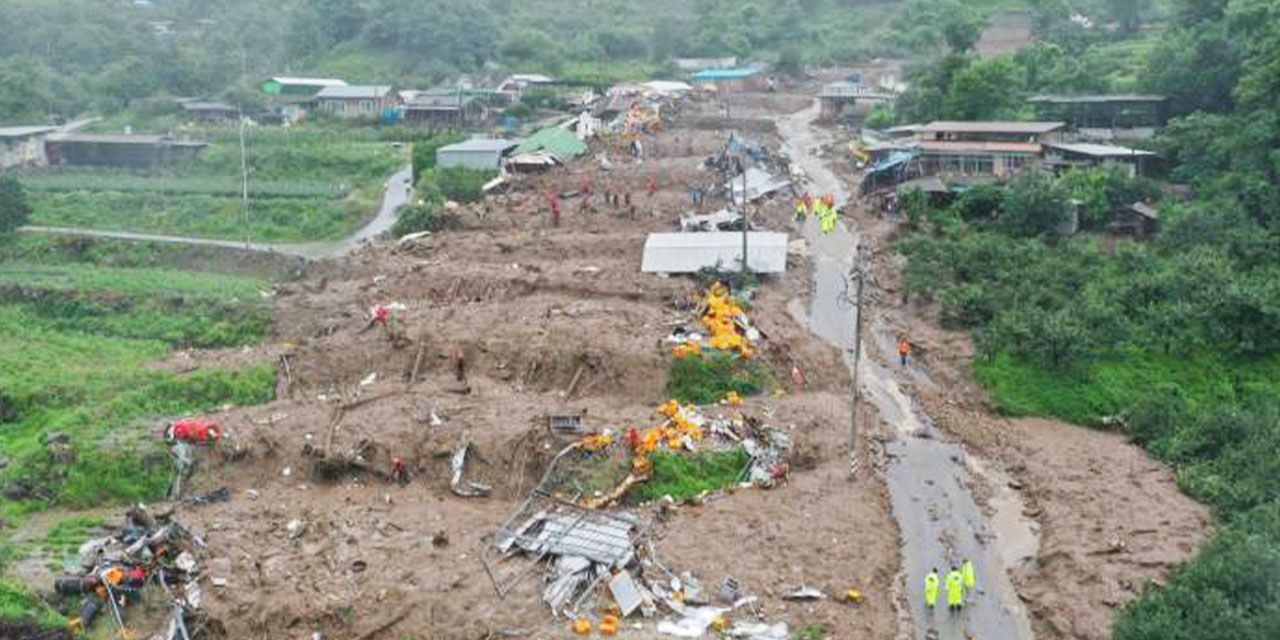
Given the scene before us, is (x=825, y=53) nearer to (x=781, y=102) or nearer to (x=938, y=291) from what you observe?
(x=781, y=102)

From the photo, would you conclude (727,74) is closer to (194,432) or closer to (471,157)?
(471,157)

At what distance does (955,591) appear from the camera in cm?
1973

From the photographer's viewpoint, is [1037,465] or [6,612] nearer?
[6,612]

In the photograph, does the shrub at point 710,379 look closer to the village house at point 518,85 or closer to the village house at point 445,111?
the village house at point 445,111

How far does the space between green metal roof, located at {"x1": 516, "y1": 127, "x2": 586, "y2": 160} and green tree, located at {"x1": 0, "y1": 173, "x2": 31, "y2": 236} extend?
2025cm

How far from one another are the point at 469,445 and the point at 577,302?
8.69m

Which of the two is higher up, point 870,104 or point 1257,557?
point 870,104

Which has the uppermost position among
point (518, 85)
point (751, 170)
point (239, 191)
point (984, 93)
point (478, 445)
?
point (518, 85)

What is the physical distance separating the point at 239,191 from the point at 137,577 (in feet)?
114

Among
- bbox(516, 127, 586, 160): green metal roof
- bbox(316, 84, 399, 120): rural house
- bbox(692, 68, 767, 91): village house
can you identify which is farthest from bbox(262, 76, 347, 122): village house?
bbox(692, 68, 767, 91): village house

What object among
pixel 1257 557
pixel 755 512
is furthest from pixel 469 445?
pixel 1257 557

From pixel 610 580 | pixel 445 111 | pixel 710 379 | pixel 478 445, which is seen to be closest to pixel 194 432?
pixel 478 445

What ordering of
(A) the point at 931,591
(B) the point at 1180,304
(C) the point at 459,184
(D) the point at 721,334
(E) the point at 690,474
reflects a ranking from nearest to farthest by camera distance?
(A) the point at 931,591 → (E) the point at 690,474 → (D) the point at 721,334 → (B) the point at 1180,304 → (C) the point at 459,184

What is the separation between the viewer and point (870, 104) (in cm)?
6819
